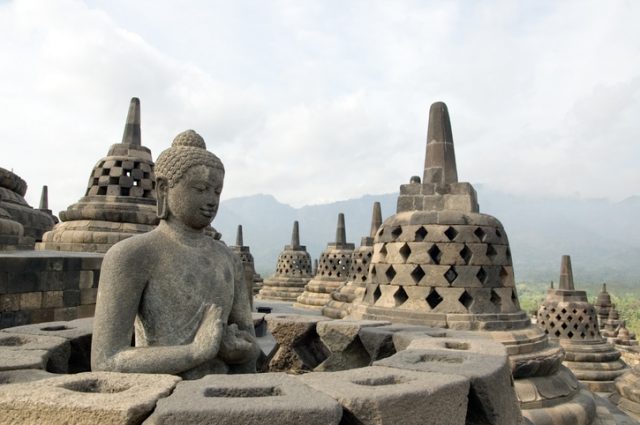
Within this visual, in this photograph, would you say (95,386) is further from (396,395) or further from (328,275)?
(328,275)

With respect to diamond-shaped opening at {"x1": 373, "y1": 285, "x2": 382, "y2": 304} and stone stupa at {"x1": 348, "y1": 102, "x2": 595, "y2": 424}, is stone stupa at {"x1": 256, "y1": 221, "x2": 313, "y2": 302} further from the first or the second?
stone stupa at {"x1": 348, "y1": 102, "x2": 595, "y2": 424}

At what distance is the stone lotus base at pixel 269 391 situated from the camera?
1571 mm

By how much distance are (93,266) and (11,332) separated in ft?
10.5

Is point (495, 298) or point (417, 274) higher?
point (417, 274)

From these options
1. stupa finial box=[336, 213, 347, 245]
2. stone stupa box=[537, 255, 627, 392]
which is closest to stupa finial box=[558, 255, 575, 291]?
stone stupa box=[537, 255, 627, 392]

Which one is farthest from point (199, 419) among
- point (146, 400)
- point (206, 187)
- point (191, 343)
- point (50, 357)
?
point (50, 357)

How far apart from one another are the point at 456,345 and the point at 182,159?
1.89 m

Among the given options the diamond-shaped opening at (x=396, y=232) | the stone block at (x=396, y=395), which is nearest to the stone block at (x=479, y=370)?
the stone block at (x=396, y=395)

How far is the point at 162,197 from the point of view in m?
2.51

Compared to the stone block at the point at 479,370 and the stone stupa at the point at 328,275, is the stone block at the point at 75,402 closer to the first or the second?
the stone block at the point at 479,370

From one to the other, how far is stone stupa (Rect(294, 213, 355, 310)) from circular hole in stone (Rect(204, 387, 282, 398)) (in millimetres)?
11156

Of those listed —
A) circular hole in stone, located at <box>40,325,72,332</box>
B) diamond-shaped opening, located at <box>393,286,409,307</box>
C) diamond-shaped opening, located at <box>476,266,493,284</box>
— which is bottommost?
circular hole in stone, located at <box>40,325,72,332</box>

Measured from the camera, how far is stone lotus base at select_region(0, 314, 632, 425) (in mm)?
1571

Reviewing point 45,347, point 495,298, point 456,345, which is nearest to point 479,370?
point 456,345
